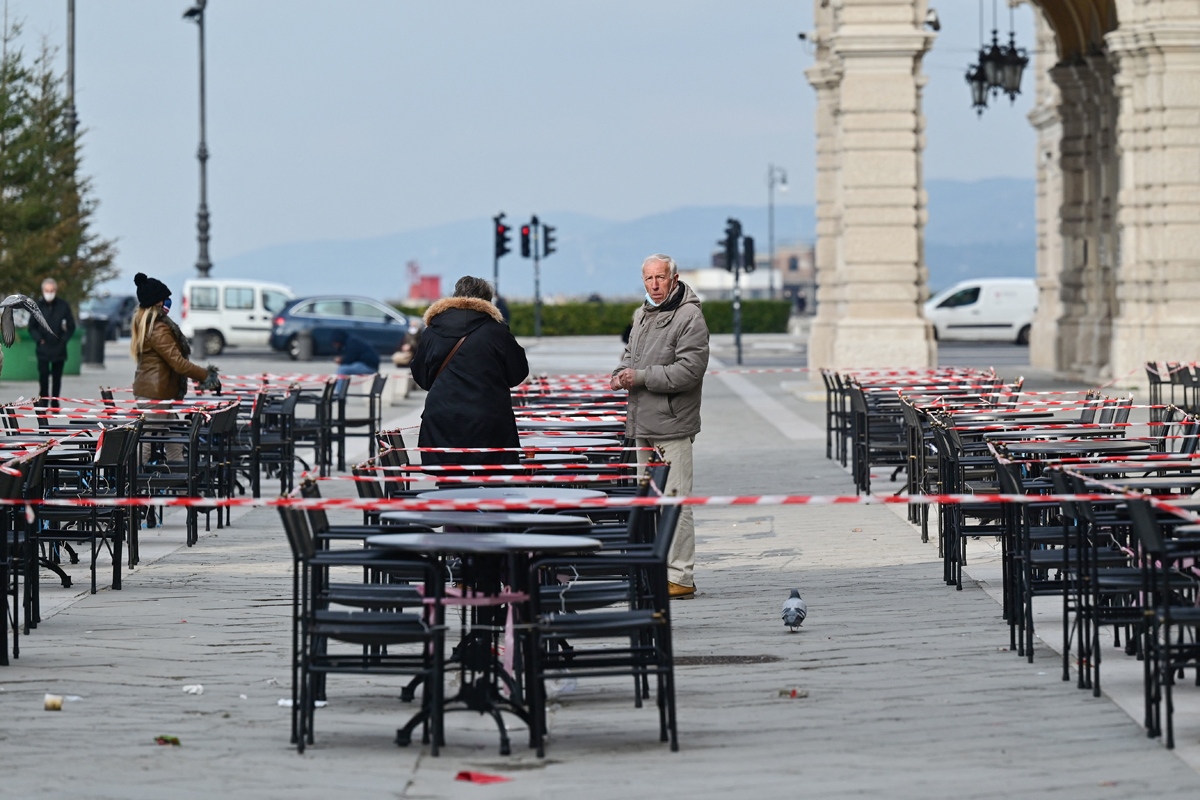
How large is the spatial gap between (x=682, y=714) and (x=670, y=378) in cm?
285

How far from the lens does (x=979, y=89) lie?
2645cm

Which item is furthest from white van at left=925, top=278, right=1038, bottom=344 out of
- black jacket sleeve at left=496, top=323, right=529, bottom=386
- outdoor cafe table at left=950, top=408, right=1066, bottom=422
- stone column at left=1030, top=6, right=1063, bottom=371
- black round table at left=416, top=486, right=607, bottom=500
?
black round table at left=416, top=486, right=607, bottom=500

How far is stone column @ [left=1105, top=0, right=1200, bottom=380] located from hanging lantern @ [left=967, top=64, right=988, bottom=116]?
1.84m

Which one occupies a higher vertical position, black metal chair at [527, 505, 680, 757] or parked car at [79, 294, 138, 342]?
parked car at [79, 294, 138, 342]

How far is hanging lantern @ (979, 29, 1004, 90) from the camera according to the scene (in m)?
26.0

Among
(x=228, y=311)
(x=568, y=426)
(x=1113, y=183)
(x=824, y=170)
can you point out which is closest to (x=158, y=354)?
(x=568, y=426)

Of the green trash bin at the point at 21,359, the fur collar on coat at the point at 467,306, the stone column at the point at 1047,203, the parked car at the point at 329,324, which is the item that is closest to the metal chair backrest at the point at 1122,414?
the fur collar on coat at the point at 467,306

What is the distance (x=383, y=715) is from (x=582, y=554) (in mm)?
961

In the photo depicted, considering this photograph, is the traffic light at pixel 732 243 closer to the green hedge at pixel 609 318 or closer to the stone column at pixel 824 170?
the stone column at pixel 824 170

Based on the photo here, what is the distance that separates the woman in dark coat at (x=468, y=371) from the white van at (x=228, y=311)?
35160 millimetres

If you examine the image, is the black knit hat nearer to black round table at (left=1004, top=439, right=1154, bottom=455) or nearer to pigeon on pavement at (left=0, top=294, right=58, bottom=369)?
pigeon on pavement at (left=0, top=294, right=58, bottom=369)

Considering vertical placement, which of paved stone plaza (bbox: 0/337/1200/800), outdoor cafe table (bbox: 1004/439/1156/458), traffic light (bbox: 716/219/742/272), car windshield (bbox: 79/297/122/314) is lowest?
paved stone plaza (bbox: 0/337/1200/800)

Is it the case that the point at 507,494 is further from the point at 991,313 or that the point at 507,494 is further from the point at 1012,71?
the point at 991,313

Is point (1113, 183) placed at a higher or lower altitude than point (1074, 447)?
higher
